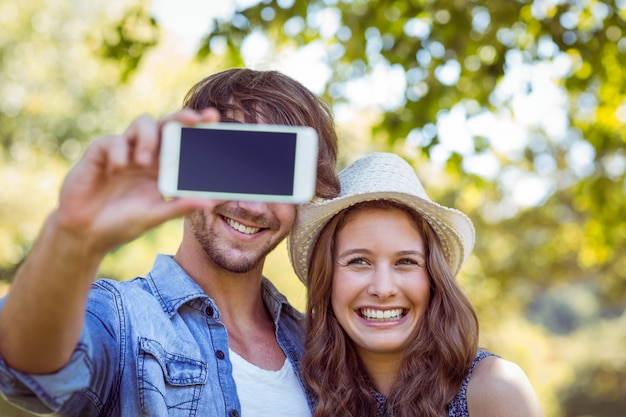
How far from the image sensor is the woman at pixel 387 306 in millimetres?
2918

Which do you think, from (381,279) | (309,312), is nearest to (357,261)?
(381,279)

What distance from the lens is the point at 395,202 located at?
305 cm

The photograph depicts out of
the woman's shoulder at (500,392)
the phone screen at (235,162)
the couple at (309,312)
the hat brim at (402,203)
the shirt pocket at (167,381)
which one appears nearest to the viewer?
the phone screen at (235,162)

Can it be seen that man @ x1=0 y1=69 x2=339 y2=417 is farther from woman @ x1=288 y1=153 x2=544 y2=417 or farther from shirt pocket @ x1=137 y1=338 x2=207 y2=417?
woman @ x1=288 y1=153 x2=544 y2=417

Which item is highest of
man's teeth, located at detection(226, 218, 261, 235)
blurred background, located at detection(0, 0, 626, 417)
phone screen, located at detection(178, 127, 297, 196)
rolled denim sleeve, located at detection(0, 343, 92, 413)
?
blurred background, located at detection(0, 0, 626, 417)

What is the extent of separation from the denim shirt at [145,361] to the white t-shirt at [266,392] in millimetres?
81

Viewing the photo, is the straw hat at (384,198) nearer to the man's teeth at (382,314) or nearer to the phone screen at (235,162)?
the man's teeth at (382,314)

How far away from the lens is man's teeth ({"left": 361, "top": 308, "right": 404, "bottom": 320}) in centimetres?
295

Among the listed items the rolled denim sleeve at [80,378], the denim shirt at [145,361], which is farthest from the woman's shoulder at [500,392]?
the rolled denim sleeve at [80,378]

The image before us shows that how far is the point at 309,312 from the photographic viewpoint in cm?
328

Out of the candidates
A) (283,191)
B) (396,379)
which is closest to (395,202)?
(396,379)

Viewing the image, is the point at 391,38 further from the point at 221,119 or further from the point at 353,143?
Answer: the point at 353,143

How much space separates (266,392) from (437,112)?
13.2ft

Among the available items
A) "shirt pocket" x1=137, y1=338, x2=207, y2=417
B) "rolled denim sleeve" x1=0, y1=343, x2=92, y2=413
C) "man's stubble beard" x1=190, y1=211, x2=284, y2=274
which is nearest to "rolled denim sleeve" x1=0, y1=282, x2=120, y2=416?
"rolled denim sleeve" x1=0, y1=343, x2=92, y2=413
